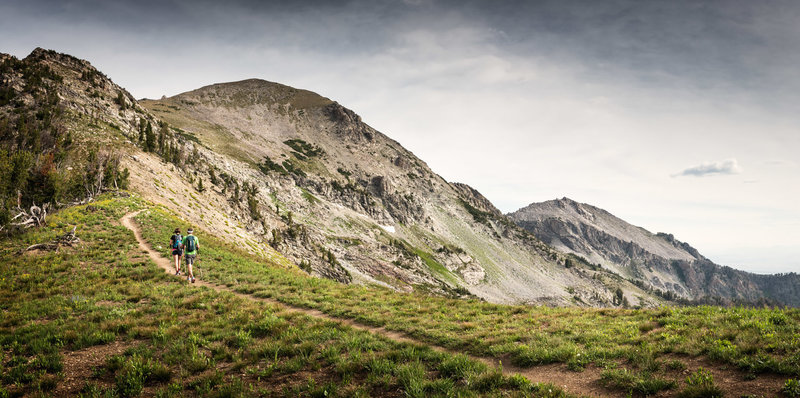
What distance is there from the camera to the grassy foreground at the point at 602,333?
8008 mm

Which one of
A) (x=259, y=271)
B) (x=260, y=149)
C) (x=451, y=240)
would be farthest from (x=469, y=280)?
(x=259, y=271)

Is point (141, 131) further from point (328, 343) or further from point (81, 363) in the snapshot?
point (328, 343)

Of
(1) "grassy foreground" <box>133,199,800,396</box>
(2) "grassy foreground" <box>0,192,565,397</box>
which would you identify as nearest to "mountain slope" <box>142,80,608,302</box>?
(2) "grassy foreground" <box>0,192,565,397</box>

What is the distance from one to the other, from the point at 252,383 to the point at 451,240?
173m

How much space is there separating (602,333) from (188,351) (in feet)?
47.0

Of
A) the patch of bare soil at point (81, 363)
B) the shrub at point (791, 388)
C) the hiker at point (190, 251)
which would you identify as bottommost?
the patch of bare soil at point (81, 363)

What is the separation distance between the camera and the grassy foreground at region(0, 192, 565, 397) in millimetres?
8008

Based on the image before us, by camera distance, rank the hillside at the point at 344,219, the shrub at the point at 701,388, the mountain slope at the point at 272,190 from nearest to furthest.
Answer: the shrub at the point at 701,388
the mountain slope at the point at 272,190
the hillside at the point at 344,219

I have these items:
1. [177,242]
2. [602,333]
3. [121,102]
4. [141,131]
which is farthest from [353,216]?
[602,333]

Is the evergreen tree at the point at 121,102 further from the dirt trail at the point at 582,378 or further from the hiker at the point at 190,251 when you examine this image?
the dirt trail at the point at 582,378

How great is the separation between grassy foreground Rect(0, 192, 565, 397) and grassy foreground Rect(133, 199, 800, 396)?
2.13 meters

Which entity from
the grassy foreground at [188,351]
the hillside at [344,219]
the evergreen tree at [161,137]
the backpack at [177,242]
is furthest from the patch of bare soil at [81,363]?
the evergreen tree at [161,137]

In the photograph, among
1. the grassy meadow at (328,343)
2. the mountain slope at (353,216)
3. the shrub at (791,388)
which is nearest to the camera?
the shrub at (791,388)

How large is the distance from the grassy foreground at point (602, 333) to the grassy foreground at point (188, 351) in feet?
6.98
